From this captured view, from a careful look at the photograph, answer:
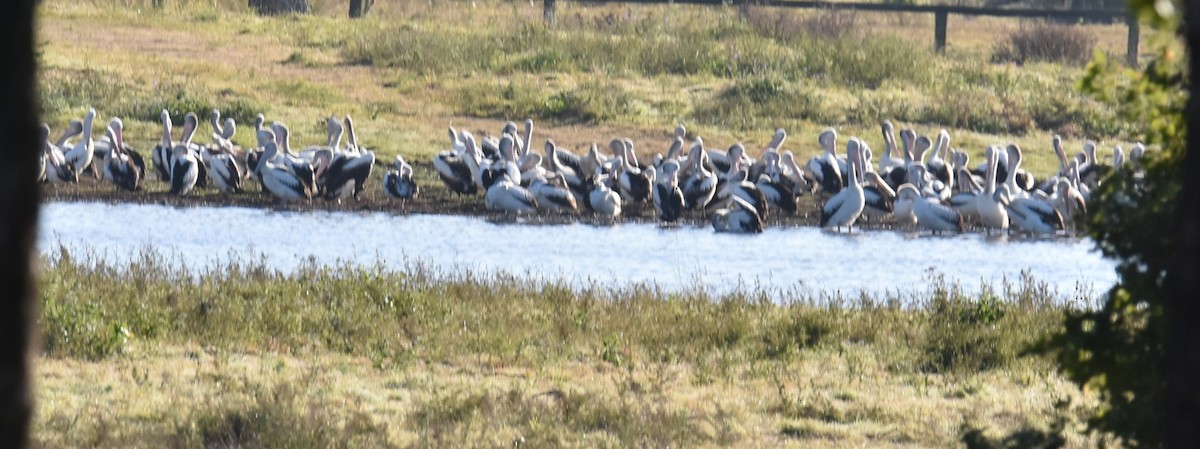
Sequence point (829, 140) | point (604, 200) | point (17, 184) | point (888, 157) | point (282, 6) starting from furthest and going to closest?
1. point (282, 6)
2. point (888, 157)
3. point (829, 140)
4. point (604, 200)
5. point (17, 184)

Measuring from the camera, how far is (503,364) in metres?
10.1

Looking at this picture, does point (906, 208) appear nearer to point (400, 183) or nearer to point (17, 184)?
point (400, 183)

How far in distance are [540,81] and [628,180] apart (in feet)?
21.0

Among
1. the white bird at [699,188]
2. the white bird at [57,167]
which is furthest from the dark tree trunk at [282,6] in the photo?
the white bird at [699,188]

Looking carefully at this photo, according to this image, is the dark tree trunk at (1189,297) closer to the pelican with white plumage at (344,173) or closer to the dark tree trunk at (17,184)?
the dark tree trunk at (17,184)

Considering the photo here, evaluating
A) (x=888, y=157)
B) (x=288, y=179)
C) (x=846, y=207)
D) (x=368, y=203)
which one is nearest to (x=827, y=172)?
(x=888, y=157)

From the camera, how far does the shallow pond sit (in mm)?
15172

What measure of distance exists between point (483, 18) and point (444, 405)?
29.8 meters

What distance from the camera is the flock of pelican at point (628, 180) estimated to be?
1891 cm

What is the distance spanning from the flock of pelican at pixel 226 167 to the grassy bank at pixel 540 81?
2122 millimetres

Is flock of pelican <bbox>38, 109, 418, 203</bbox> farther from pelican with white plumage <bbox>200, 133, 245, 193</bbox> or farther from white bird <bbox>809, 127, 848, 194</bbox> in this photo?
white bird <bbox>809, 127, 848, 194</bbox>

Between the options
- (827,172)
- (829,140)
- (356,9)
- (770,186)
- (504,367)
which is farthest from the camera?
(356,9)

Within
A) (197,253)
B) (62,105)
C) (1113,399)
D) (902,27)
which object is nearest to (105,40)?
(62,105)

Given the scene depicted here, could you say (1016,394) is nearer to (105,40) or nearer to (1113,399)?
(1113,399)
